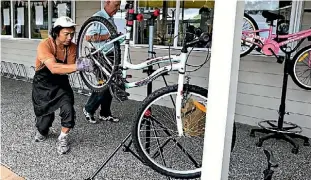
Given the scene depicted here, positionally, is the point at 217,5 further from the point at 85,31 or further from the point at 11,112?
the point at 11,112

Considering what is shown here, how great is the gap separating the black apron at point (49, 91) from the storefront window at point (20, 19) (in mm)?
4573

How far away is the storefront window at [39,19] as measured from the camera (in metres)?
6.80

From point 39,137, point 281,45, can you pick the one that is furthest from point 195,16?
point 39,137

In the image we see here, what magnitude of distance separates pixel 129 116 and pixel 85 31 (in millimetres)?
1886

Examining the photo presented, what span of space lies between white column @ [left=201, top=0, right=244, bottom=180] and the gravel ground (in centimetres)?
125

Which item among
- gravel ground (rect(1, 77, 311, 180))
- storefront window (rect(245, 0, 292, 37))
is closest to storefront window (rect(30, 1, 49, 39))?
gravel ground (rect(1, 77, 311, 180))

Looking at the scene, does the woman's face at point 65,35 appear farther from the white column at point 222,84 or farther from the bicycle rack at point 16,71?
the bicycle rack at point 16,71

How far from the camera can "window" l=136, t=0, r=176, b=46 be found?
196 inches

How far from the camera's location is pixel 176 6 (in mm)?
4832

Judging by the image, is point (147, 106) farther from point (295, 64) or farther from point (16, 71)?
point (16, 71)

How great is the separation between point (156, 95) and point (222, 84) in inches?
30.8

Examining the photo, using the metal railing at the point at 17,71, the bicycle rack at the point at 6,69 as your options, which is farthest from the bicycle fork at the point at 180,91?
the bicycle rack at the point at 6,69

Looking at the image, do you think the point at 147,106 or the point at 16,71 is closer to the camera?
the point at 147,106

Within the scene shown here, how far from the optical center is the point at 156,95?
221 cm
